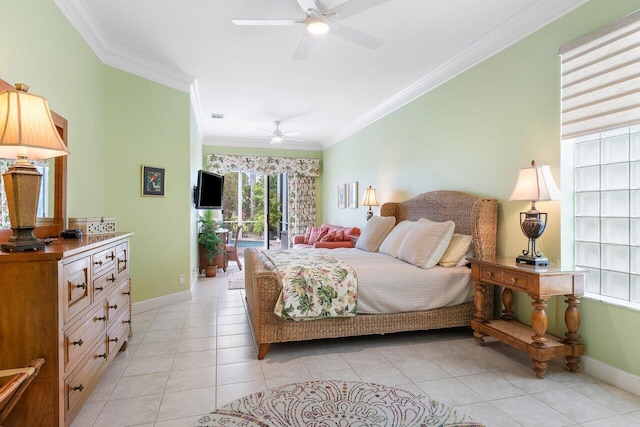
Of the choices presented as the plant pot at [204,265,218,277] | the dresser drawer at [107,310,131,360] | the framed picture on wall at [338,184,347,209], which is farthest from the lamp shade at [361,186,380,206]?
the dresser drawer at [107,310,131,360]

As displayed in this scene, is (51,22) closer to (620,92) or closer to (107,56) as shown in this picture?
(107,56)

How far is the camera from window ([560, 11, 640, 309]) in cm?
217

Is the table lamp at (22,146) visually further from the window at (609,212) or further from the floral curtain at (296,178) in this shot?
the floral curtain at (296,178)

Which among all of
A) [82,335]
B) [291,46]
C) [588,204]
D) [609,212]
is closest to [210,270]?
[291,46]

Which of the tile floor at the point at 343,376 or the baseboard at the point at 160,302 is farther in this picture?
the baseboard at the point at 160,302

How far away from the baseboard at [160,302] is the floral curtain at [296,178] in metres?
3.88

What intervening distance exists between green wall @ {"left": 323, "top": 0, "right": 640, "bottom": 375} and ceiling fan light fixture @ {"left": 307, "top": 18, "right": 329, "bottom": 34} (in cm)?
170

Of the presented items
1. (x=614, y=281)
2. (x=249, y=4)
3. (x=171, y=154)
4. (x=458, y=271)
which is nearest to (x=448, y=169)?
(x=458, y=271)

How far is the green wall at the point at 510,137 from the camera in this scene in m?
2.31

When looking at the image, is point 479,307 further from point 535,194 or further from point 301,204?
point 301,204

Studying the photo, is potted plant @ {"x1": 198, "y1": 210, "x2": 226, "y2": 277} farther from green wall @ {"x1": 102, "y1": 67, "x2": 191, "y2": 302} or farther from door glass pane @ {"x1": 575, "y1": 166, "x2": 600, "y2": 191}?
door glass pane @ {"x1": 575, "y1": 166, "x2": 600, "y2": 191}

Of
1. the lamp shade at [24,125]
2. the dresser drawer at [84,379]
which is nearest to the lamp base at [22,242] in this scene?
the lamp shade at [24,125]

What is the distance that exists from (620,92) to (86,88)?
13.8 ft

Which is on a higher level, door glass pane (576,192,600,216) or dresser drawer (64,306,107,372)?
Answer: door glass pane (576,192,600,216)
